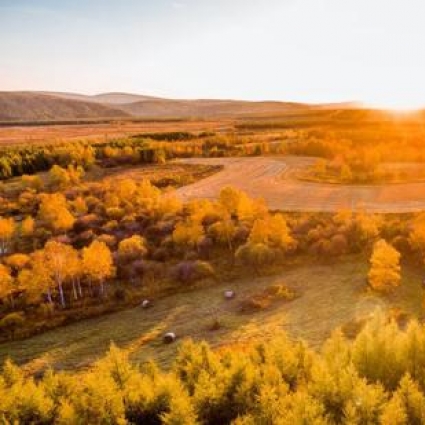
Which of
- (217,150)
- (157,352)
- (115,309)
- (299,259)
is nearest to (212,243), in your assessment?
(299,259)

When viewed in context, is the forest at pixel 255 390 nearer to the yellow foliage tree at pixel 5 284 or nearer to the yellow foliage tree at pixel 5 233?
the yellow foliage tree at pixel 5 284

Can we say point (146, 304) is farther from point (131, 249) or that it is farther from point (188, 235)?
point (188, 235)

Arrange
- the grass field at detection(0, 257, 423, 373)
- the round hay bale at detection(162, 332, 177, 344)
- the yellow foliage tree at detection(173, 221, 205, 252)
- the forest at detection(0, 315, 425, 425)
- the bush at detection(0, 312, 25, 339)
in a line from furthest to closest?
the yellow foliage tree at detection(173, 221, 205, 252) → the bush at detection(0, 312, 25, 339) → the round hay bale at detection(162, 332, 177, 344) → the grass field at detection(0, 257, 423, 373) → the forest at detection(0, 315, 425, 425)

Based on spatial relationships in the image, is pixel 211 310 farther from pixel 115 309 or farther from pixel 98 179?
pixel 98 179

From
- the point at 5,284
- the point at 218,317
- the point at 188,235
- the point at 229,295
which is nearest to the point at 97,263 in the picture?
the point at 5,284

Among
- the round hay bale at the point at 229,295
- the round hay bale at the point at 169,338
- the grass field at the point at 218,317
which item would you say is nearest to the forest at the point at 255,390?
the grass field at the point at 218,317

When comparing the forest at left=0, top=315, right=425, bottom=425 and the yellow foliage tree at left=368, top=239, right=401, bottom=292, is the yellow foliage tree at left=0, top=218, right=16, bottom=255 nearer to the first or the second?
the forest at left=0, top=315, right=425, bottom=425

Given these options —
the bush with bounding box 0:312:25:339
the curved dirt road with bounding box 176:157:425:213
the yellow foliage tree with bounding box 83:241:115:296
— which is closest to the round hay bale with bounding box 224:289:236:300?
the yellow foliage tree with bounding box 83:241:115:296
